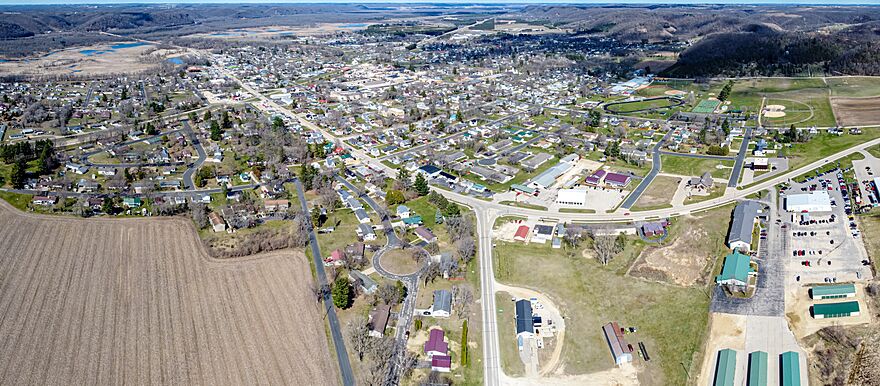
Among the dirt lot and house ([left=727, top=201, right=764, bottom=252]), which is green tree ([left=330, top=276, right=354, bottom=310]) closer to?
the dirt lot

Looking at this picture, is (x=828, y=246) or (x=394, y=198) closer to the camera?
(x=828, y=246)

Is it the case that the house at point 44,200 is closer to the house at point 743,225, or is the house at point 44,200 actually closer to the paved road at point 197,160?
the paved road at point 197,160

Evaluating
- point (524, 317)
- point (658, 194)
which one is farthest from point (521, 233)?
point (658, 194)

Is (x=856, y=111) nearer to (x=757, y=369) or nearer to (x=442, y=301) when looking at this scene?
(x=757, y=369)

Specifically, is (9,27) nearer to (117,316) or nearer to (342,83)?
(342,83)

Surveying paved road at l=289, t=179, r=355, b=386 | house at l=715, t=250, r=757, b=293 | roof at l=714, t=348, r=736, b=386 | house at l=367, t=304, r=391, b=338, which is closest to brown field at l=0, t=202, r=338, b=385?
paved road at l=289, t=179, r=355, b=386

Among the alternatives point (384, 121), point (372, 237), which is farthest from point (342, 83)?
point (372, 237)

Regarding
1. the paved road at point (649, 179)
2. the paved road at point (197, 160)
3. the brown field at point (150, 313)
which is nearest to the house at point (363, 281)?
the brown field at point (150, 313)
